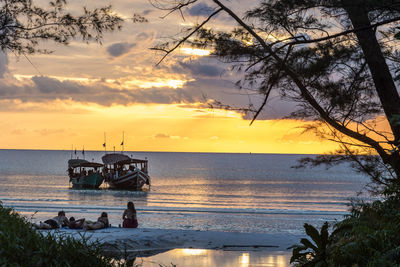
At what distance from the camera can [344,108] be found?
8125mm

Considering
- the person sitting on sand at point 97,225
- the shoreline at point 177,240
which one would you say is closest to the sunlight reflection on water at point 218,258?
the shoreline at point 177,240

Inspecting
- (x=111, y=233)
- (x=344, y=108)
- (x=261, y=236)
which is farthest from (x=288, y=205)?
(x=344, y=108)

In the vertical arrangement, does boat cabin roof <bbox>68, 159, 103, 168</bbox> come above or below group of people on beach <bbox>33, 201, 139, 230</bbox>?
above

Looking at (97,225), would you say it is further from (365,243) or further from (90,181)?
(90,181)

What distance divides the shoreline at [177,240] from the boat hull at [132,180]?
3662cm

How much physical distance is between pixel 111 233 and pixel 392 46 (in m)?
11.3

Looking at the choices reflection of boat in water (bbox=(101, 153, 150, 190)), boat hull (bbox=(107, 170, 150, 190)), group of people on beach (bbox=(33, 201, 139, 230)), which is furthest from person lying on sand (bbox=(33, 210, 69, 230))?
boat hull (bbox=(107, 170, 150, 190))

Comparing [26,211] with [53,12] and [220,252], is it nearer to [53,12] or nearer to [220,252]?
[220,252]

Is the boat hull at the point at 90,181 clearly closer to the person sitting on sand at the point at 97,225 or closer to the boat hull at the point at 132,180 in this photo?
the boat hull at the point at 132,180

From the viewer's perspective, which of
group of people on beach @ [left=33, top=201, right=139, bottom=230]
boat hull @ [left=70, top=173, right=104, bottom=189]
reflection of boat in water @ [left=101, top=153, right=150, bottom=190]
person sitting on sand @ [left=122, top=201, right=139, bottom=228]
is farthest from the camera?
boat hull @ [left=70, top=173, right=104, bottom=189]

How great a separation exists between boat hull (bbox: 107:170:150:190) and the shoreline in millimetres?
36624

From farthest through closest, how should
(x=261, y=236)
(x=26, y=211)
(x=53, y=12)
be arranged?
(x=26, y=211) < (x=261, y=236) < (x=53, y=12)

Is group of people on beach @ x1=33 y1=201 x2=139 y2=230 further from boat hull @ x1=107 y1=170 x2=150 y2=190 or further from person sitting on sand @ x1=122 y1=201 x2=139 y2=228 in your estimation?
boat hull @ x1=107 y1=170 x2=150 y2=190

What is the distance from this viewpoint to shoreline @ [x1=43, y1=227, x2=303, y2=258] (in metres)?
14.8
